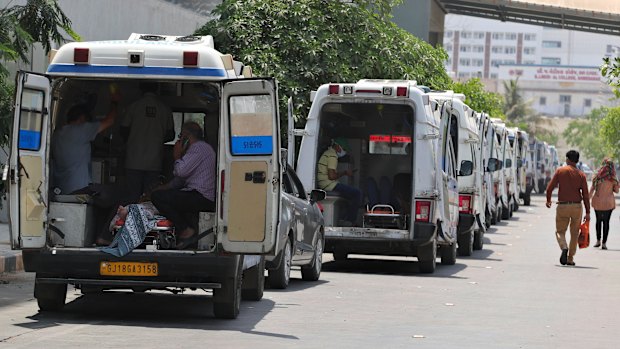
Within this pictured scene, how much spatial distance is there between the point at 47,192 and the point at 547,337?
14.9ft

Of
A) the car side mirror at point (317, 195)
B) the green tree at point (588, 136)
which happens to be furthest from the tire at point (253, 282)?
the green tree at point (588, 136)

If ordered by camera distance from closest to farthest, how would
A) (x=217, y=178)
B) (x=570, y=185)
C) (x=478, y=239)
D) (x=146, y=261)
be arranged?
(x=146, y=261) → (x=217, y=178) → (x=570, y=185) → (x=478, y=239)

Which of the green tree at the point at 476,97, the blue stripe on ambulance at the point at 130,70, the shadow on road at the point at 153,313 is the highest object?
the green tree at the point at 476,97

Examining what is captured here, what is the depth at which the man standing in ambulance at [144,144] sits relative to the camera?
1393 centimetres

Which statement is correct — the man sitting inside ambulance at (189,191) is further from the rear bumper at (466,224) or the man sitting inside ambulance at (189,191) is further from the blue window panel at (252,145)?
the rear bumper at (466,224)

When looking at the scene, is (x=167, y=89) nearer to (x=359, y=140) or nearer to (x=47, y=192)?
(x=47, y=192)

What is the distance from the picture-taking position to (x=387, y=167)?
68.0 feet

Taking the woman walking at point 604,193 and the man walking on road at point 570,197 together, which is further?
the woman walking at point 604,193

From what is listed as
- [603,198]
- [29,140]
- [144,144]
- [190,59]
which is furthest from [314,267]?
[603,198]

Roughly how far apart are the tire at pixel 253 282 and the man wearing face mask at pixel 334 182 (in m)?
5.62

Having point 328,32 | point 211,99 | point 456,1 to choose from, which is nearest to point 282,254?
point 211,99

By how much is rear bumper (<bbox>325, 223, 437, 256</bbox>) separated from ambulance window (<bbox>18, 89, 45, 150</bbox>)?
7.40 metres

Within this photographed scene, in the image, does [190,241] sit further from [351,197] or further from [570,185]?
[570,185]

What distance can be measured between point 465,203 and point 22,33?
1003 centimetres
